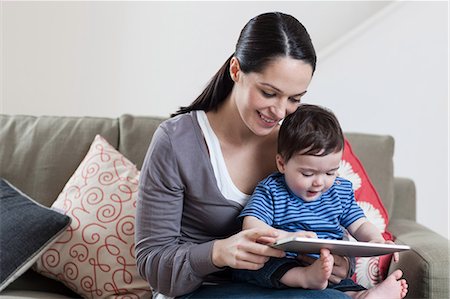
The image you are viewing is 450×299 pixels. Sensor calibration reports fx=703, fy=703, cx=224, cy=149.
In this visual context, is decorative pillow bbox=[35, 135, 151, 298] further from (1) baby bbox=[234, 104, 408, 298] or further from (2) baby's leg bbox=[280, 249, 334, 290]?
(2) baby's leg bbox=[280, 249, 334, 290]

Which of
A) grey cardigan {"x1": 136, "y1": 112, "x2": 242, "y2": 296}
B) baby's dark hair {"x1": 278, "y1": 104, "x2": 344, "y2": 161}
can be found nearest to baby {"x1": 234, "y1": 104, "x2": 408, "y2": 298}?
baby's dark hair {"x1": 278, "y1": 104, "x2": 344, "y2": 161}

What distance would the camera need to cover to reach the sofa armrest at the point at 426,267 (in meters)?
1.77

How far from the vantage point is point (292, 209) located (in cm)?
169

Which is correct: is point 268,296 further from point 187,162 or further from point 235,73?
point 235,73

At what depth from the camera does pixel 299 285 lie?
1586 mm

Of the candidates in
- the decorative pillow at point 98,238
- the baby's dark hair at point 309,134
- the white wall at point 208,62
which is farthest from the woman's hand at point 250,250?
the white wall at point 208,62

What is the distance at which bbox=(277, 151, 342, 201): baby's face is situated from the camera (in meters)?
1.64

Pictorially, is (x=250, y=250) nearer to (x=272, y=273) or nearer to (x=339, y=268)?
(x=272, y=273)

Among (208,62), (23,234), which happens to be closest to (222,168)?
(23,234)

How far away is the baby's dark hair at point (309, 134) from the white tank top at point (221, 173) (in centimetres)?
14

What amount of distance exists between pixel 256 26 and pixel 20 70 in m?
1.77

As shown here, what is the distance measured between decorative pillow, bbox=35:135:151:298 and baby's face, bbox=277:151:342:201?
0.63 metres

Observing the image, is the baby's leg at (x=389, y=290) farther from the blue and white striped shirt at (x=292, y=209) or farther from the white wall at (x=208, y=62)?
the white wall at (x=208, y=62)

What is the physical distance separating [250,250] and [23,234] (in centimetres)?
85
